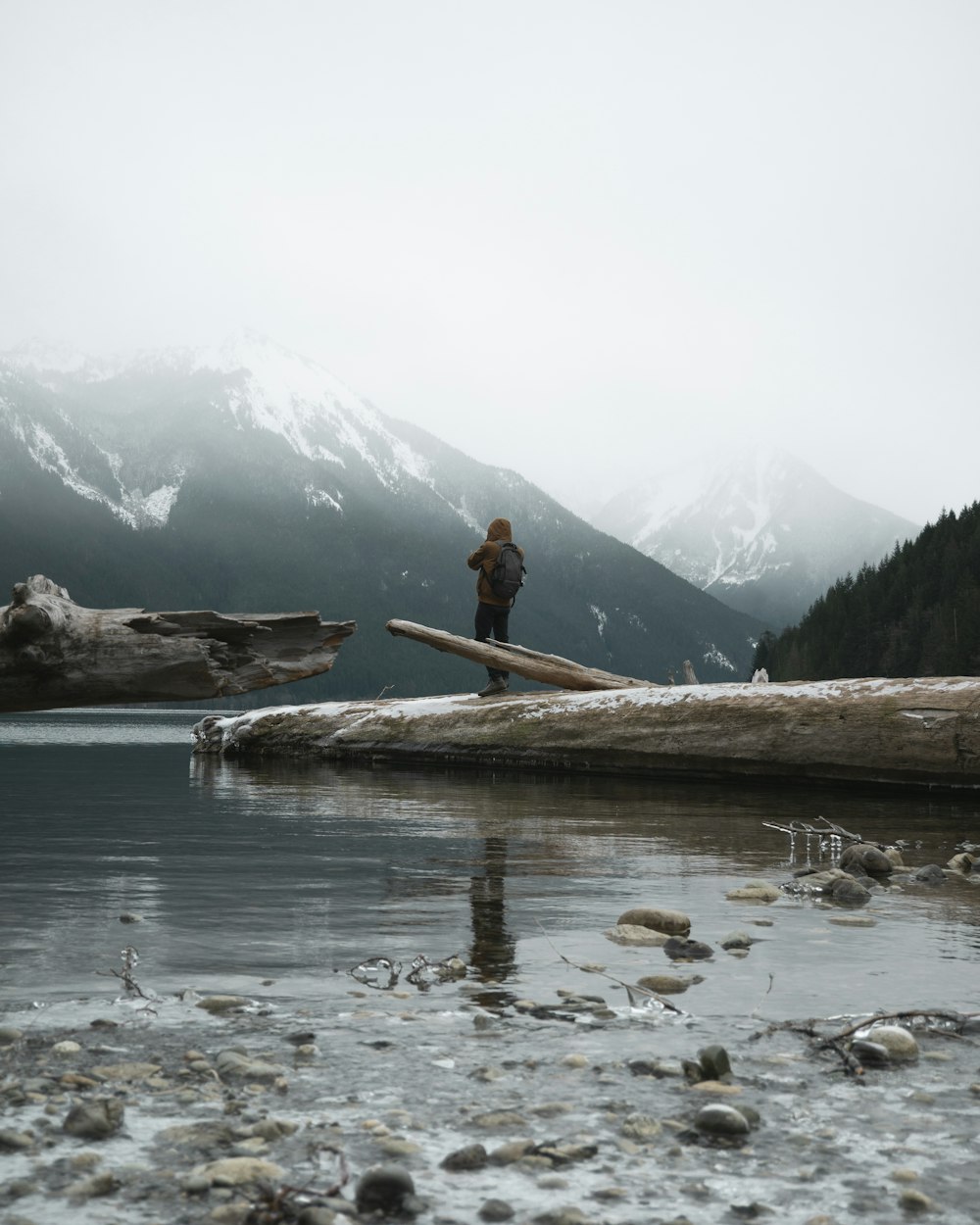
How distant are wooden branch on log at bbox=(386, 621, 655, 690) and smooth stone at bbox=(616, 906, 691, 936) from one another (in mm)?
11178

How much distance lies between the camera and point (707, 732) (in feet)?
46.7

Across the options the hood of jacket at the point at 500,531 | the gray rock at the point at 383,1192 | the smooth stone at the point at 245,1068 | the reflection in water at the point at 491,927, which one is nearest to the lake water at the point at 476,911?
the reflection in water at the point at 491,927

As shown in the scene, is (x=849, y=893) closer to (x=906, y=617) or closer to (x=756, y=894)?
(x=756, y=894)

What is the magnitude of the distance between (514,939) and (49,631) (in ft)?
11.9

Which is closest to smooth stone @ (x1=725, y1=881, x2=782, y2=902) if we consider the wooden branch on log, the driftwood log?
the driftwood log

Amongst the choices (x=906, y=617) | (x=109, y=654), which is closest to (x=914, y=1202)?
(x=109, y=654)

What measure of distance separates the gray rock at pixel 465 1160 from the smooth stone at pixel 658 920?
3.01 meters

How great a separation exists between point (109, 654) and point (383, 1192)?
5.38 m

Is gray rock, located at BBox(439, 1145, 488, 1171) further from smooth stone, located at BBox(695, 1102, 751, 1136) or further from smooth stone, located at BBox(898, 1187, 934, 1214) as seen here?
smooth stone, located at BBox(898, 1187, 934, 1214)

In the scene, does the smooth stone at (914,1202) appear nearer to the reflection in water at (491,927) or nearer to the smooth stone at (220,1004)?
the reflection in water at (491,927)

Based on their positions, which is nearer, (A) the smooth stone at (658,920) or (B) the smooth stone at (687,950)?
(B) the smooth stone at (687,950)

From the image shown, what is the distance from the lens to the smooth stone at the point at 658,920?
577cm

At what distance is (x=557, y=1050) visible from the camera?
146 inches

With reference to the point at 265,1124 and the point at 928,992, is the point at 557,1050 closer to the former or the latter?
the point at 265,1124
